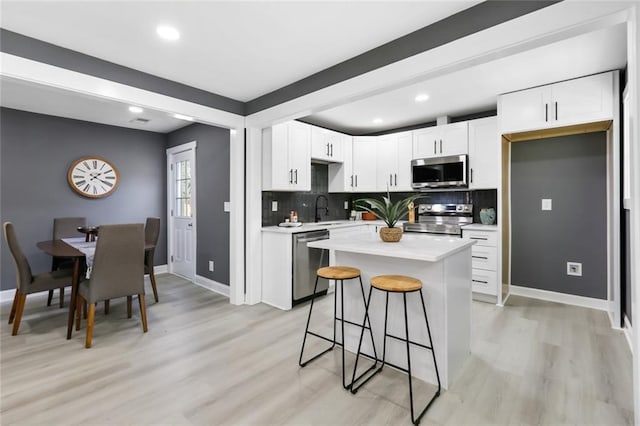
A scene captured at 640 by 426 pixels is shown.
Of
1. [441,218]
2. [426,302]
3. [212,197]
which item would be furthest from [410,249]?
[212,197]

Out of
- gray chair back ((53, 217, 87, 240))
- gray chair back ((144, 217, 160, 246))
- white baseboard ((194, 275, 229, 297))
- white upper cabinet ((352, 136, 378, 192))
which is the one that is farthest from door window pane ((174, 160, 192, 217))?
white upper cabinet ((352, 136, 378, 192))

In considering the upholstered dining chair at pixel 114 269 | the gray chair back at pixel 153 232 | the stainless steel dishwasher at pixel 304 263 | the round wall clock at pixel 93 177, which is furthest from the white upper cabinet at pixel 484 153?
the round wall clock at pixel 93 177

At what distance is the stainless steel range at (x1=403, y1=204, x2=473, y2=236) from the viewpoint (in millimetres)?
4208

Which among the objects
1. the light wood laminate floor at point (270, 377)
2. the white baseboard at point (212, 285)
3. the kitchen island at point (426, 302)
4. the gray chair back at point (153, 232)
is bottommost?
the light wood laminate floor at point (270, 377)

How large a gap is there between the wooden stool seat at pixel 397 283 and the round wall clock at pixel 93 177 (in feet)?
15.2

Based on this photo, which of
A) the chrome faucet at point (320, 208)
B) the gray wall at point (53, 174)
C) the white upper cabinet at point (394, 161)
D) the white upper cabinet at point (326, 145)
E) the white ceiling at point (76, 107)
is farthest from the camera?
the chrome faucet at point (320, 208)

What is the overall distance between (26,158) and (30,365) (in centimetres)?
307

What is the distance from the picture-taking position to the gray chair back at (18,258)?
2.83 m

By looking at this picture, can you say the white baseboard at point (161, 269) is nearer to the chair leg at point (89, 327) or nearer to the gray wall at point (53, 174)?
the gray wall at point (53, 174)

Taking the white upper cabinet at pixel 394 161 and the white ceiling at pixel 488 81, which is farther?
the white upper cabinet at pixel 394 161

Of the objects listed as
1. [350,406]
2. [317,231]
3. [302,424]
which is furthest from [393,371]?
[317,231]

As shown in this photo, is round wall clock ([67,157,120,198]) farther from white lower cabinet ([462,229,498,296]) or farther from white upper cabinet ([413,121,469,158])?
white lower cabinet ([462,229,498,296])

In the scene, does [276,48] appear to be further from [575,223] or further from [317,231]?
[575,223]

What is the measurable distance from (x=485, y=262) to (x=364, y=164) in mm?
2303
